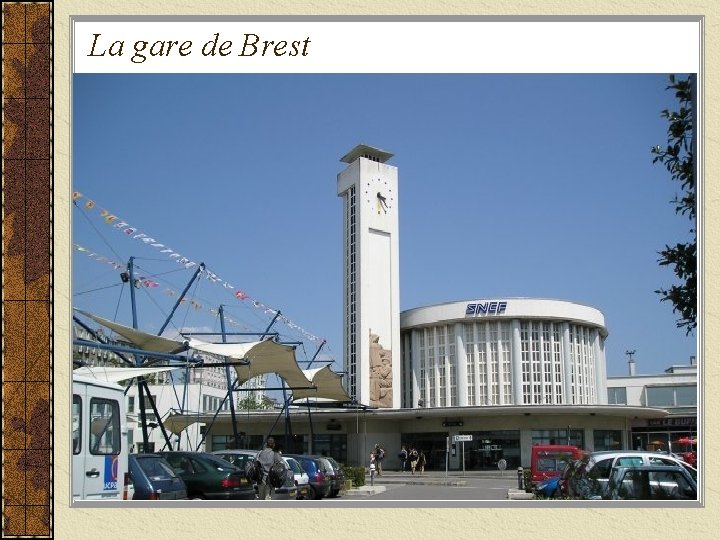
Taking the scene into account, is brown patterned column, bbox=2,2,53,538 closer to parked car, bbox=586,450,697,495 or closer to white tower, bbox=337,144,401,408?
parked car, bbox=586,450,697,495

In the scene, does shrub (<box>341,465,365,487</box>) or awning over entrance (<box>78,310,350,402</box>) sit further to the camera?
shrub (<box>341,465,365,487</box>)

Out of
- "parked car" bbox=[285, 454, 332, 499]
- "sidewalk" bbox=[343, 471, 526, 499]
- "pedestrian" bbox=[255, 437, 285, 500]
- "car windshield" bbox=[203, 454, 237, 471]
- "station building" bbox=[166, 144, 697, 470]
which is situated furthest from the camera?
"station building" bbox=[166, 144, 697, 470]

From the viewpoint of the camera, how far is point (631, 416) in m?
51.6

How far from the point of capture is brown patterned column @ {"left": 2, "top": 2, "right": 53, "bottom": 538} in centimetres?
1090

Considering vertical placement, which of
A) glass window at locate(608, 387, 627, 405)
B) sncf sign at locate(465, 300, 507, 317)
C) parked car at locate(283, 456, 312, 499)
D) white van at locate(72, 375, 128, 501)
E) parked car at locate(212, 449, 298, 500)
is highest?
sncf sign at locate(465, 300, 507, 317)

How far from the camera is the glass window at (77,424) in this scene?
1143cm

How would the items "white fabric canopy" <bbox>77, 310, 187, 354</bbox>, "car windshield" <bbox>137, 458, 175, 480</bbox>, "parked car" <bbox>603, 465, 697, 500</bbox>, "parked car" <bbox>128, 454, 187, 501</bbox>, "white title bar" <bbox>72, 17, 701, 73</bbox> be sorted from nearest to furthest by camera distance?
1. "white title bar" <bbox>72, 17, 701, 73</bbox>
2. "parked car" <bbox>603, 465, 697, 500</bbox>
3. "parked car" <bbox>128, 454, 187, 501</bbox>
4. "car windshield" <bbox>137, 458, 175, 480</bbox>
5. "white fabric canopy" <bbox>77, 310, 187, 354</bbox>

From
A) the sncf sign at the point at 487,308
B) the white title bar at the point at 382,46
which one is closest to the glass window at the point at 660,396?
the sncf sign at the point at 487,308

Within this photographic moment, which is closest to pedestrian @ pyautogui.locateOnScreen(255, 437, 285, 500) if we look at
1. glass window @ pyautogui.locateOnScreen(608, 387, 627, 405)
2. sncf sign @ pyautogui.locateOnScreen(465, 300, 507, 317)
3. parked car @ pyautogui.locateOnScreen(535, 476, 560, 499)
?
parked car @ pyautogui.locateOnScreen(535, 476, 560, 499)

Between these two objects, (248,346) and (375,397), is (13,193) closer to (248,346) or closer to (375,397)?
(248,346)

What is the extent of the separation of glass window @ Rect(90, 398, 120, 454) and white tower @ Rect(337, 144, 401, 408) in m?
46.3

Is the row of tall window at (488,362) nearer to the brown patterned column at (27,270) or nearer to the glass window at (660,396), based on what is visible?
the glass window at (660,396)

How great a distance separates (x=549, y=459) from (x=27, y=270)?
16089 millimetres
